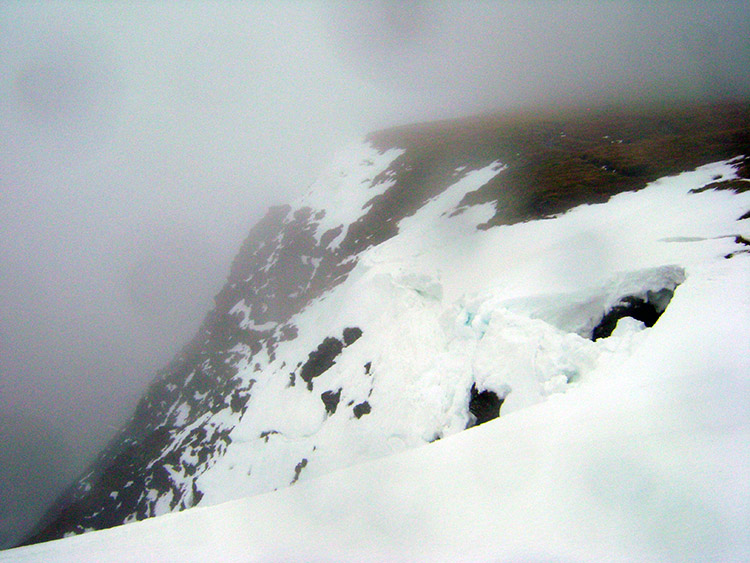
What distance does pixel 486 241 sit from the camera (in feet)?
45.5

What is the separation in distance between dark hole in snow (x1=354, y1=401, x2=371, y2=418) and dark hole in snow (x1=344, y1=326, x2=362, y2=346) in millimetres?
3744

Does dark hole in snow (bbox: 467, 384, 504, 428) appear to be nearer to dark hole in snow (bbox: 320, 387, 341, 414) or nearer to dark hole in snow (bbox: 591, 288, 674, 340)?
dark hole in snow (bbox: 591, 288, 674, 340)

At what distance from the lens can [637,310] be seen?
6398 millimetres

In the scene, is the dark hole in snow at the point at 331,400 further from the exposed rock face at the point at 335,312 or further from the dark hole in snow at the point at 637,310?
the dark hole in snow at the point at 637,310

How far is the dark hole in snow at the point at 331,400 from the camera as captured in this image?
1355 centimetres

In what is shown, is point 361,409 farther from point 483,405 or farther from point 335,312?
point 335,312

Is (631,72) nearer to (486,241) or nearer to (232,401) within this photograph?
(486,241)

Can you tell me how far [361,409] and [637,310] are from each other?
32.6ft

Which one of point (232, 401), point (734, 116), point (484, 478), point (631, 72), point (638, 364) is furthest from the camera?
point (631, 72)

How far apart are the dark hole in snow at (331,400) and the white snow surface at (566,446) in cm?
418

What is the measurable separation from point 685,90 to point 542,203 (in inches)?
1241

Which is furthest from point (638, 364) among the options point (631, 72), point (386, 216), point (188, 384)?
point (631, 72)

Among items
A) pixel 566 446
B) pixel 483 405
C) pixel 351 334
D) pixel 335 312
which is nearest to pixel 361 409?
pixel 351 334

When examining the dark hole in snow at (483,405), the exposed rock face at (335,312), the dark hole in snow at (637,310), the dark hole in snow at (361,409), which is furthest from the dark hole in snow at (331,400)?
the dark hole in snow at (637,310)
